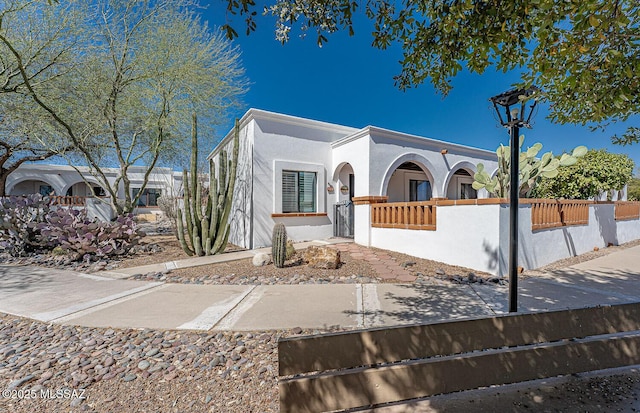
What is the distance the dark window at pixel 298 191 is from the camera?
9.43 meters

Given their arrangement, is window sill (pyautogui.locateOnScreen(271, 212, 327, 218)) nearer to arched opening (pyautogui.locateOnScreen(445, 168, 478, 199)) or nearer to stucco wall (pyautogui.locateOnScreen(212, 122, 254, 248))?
stucco wall (pyautogui.locateOnScreen(212, 122, 254, 248))

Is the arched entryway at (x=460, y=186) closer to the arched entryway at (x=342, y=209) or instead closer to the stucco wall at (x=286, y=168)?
the arched entryway at (x=342, y=209)

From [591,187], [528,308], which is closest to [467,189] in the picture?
[591,187]

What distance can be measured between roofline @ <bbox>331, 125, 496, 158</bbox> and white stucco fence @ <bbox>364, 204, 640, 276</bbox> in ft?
10.8

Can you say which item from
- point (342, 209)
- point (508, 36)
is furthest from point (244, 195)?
point (508, 36)

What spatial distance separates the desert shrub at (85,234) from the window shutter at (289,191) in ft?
14.8

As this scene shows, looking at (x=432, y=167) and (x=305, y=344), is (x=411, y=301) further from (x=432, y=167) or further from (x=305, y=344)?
(x=432, y=167)

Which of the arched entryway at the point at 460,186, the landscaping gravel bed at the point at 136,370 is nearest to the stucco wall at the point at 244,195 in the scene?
the landscaping gravel bed at the point at 136,370

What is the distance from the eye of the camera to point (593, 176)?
33.3ft

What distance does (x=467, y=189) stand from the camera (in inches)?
582

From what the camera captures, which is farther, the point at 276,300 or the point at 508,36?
the point at 276,300

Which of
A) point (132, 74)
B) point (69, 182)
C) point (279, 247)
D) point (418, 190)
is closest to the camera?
point (279, 247)

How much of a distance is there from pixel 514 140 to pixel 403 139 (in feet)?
22.5

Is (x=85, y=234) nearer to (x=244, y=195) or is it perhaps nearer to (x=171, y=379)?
(x=244, y=195)
